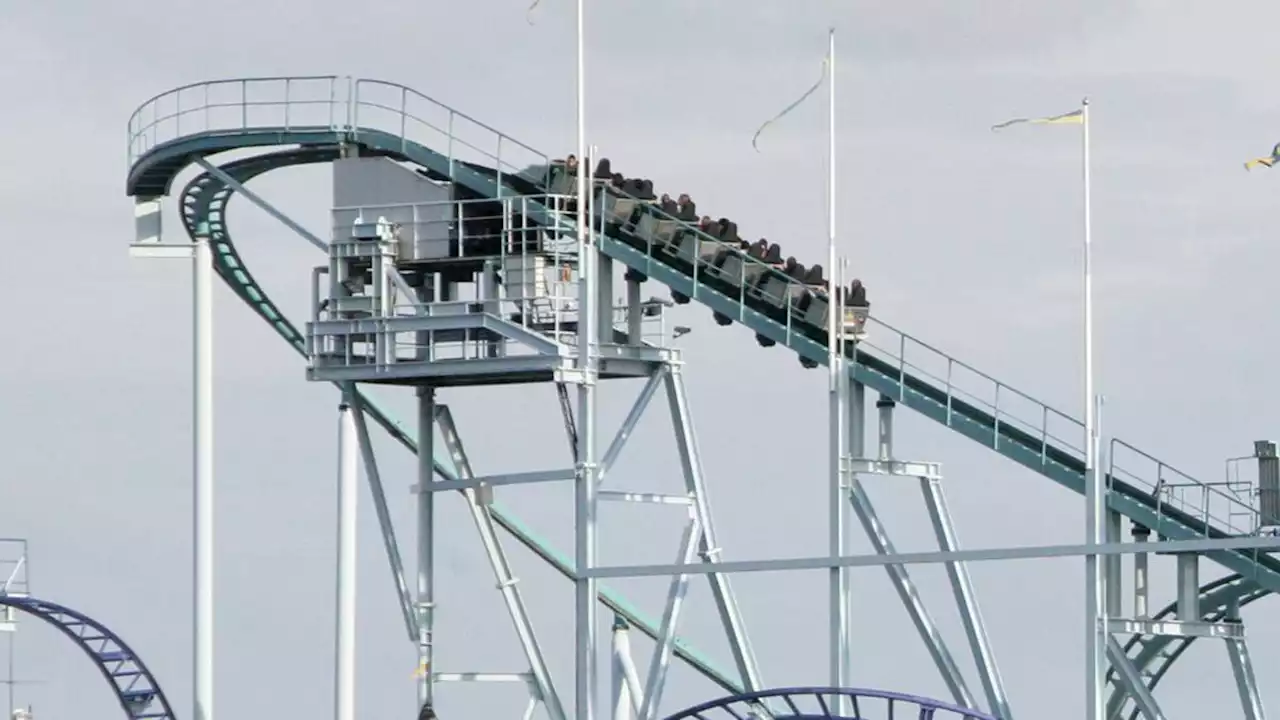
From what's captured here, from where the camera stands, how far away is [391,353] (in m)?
55.7

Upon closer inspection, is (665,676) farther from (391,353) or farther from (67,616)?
(67,616)

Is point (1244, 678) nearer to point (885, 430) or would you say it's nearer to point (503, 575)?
point (885, 430)

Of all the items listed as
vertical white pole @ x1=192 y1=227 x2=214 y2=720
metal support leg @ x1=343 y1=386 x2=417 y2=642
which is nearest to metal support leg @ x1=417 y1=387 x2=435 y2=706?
metal support leg @ x1=343 y1=386 x2=417 y2=642

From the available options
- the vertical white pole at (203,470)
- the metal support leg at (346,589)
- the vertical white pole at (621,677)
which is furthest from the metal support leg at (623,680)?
the vertical white pole at (203,470)

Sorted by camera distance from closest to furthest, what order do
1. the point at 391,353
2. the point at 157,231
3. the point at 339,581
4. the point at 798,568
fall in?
the point at 798,568
the point at 339,581
the point at 391,353
the point at 157,231

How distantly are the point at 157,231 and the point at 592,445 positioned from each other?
13.4 m

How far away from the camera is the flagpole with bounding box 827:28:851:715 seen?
49938mm

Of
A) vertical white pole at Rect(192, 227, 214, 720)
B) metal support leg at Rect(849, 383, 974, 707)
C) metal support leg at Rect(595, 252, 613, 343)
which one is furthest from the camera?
metal support leg at Rect(595, 252, 613, 343)

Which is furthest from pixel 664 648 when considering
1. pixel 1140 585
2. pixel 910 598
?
pixel 1140 585

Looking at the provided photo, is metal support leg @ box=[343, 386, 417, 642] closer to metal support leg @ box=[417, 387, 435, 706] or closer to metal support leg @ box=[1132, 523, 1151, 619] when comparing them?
metal support leg @ box=[417, 387, 435, 706]

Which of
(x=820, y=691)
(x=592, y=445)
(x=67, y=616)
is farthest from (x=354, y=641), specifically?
(x=67, y=616)

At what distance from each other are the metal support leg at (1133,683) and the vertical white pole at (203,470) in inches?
595

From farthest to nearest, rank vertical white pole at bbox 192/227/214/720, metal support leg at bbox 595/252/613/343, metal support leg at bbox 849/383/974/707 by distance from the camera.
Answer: metal support leg at bbox 595/252/613/343
metal support leg at bbox 849/383/974/707
vertical white pole at bbox 192/227/214/720

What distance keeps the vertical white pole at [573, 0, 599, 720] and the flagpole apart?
458 centimetres
